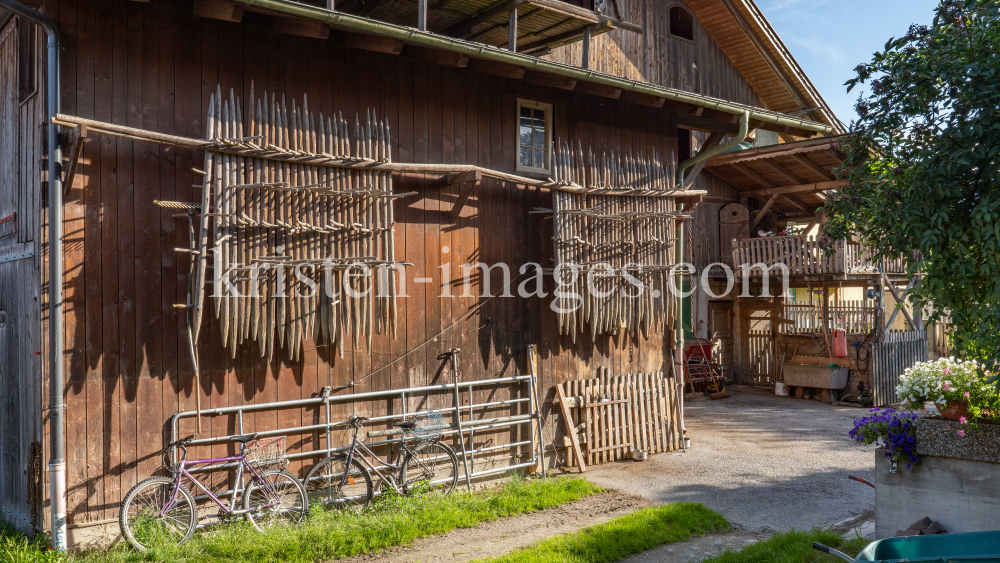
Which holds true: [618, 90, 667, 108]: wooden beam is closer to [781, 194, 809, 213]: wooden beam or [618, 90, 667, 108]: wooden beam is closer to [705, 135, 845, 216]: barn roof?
[705, 135, 845, 216]: barn roof

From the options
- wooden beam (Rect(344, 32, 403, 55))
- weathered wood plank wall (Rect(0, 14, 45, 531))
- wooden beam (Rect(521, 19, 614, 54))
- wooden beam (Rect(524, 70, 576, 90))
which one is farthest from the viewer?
wooden beam (Rect(521, 19, 614, 54))

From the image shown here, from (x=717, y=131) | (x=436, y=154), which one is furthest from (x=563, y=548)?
(x=717, y=131)

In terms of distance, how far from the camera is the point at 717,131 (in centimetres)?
1127

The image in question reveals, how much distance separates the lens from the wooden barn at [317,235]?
6.27 meters

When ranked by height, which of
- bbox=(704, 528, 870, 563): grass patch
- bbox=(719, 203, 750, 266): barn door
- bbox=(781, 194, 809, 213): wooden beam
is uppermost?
bbox=(781, 194, 809, 213): wooden beam

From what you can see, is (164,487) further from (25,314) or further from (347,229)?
(347,229)

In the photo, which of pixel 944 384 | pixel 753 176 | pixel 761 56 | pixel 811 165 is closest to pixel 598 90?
pixel 944 384

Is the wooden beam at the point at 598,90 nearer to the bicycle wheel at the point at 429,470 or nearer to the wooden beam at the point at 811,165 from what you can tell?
the bicycle wheel at the point at 429,470

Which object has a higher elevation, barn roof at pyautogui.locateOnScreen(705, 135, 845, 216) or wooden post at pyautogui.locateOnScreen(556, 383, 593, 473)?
barn roof at pyautogui.locateOnScreen(705, 135, 845, 216)

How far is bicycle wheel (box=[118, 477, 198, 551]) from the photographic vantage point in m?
6.07

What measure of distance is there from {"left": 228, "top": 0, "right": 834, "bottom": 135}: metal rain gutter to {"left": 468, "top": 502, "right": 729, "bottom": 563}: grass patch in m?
5.09

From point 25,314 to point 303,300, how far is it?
2487 mm

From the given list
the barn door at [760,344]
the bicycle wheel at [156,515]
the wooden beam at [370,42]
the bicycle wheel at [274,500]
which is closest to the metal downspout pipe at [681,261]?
the wooden beam at [370,42]

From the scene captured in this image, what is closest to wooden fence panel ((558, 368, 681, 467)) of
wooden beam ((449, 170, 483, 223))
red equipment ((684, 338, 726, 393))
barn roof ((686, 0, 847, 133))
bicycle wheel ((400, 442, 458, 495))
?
bicycle wheel ((400, 442, 458, 495))
